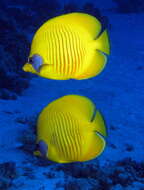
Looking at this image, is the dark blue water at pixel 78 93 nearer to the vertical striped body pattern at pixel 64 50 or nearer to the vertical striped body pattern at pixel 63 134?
the vertical striped body pattern at pixel 64 50

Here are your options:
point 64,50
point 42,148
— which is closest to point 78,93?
point 42,148

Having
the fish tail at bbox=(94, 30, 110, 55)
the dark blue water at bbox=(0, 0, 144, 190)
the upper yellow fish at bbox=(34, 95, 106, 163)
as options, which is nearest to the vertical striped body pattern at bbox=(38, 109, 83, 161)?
the upper yellow fish at bbox=(34, 95, 106, 163)

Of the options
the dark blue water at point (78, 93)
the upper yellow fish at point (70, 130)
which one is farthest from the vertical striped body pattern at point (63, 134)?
the dark blue water at point (78, 93)

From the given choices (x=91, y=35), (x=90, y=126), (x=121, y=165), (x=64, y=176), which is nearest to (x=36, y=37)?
(x=91, y=35)

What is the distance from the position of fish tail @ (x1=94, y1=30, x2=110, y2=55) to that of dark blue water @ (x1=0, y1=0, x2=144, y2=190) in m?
0.21

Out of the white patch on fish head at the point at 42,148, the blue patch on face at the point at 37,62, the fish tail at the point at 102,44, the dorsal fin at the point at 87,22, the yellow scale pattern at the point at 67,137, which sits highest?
the dorsal fin at the point at 87,22

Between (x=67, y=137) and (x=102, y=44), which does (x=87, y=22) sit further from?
(x=67, y=137)

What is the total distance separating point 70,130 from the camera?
1.46 meters

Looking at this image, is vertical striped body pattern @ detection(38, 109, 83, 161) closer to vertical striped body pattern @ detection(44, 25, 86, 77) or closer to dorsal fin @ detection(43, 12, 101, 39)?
vertical striped body pattern @ detection(44, 25, 86, 77)

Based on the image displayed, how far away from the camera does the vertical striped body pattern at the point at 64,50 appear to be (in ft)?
4.06

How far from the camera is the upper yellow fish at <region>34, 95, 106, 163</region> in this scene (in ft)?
4.71

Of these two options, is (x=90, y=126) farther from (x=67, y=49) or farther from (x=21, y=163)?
(x=21, y=163)

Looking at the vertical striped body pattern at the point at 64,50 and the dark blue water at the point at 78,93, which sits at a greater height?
the vertical striped body pattern at the point at 64,50

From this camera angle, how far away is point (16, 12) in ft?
55.8
